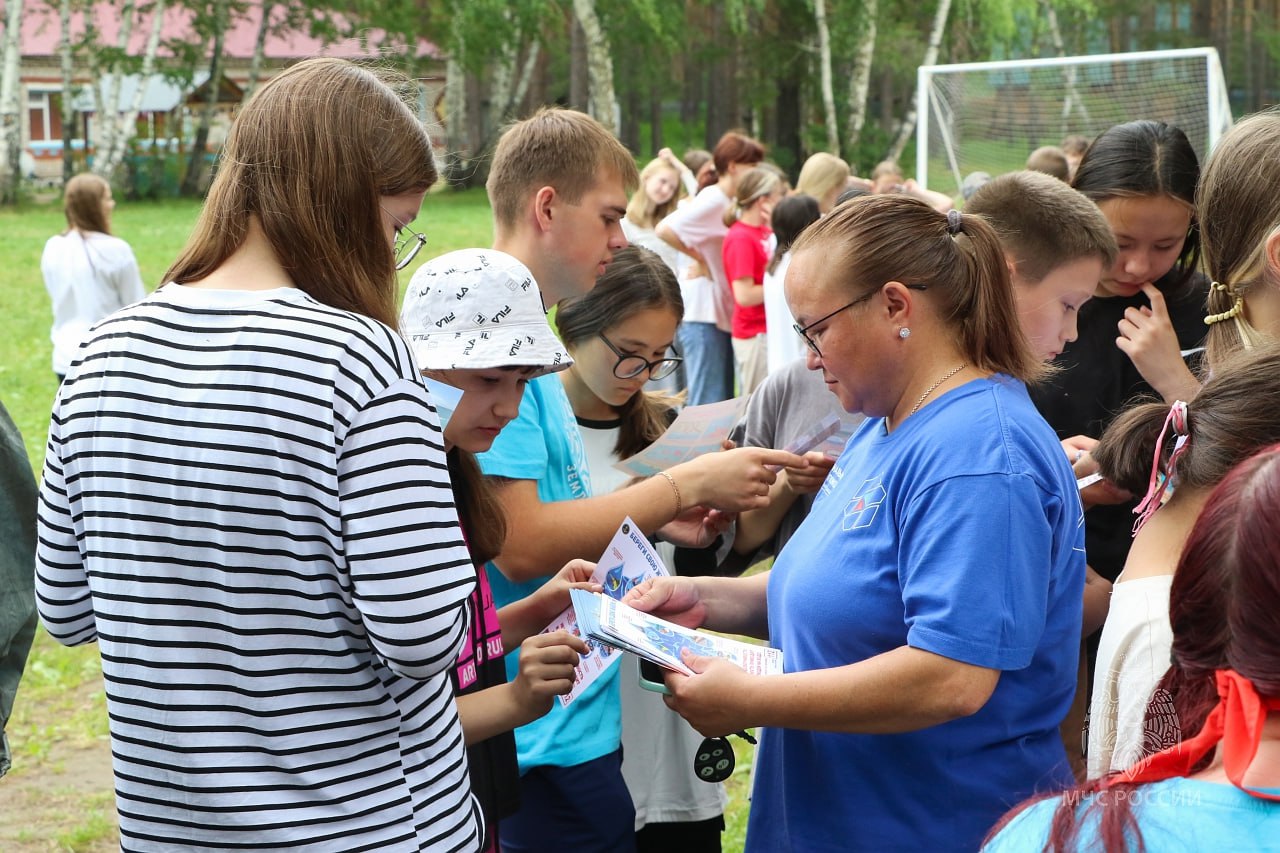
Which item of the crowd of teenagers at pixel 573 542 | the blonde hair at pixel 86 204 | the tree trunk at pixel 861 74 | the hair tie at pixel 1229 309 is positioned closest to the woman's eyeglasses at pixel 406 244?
the crowd of teenagers at pixel 573 542

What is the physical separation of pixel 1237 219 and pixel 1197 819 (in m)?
1.54

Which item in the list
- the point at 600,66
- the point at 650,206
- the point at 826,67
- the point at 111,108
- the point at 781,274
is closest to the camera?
the point at 781,274

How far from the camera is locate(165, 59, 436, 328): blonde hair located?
163 cm

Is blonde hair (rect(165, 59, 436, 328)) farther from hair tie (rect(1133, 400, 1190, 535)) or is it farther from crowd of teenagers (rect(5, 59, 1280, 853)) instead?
hair tie (rect(1133, 400, 1190, 535))

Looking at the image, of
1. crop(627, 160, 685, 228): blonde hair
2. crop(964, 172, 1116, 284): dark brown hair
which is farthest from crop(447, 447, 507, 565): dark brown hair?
crop(627, 160, 685, 228): blonde hair

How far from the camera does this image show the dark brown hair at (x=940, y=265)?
1.86 meters

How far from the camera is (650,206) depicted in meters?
8.77

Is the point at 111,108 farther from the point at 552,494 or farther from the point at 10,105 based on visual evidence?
the point at 552,494

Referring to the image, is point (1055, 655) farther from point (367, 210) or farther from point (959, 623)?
point (367, 210)

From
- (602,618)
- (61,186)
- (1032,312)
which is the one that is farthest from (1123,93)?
(61,186)

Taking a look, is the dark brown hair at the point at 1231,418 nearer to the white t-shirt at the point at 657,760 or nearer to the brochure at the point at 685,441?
the brochure at the point at 685,441

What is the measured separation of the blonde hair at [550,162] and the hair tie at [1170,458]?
4.58ft

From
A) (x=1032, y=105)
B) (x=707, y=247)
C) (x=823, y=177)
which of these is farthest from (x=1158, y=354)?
(x=1032, y=105)

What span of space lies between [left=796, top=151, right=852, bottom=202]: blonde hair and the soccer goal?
18.6 ft
